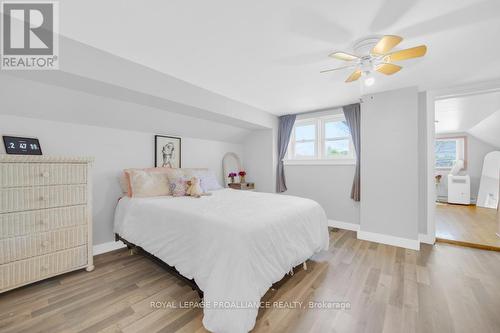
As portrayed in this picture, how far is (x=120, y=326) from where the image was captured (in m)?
1.43

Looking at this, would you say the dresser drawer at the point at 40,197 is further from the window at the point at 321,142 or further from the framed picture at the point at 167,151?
the window at the point at 321,142

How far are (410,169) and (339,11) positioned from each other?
241 cm

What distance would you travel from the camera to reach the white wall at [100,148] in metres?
2.21

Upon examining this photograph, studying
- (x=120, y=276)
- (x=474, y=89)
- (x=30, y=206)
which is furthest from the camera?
(x=474, y=89)

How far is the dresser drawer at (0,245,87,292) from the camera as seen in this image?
1.71m

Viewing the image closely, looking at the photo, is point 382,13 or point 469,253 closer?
point 382,13

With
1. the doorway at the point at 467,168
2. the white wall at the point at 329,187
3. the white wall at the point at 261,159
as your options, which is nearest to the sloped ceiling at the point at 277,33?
the doorway at the point at 467,168

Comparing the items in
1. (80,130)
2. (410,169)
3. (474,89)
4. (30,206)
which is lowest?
(30,206)

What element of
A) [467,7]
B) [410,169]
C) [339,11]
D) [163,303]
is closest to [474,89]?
Answer: [410,169]

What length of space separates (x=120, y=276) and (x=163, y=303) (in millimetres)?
731

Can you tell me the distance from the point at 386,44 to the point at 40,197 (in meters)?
3.24

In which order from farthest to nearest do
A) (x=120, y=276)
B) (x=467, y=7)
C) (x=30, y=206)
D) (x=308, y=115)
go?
(x=308, y=115) < (x=120, y=276) < (x=30, y=206) < (x=467, y=7)

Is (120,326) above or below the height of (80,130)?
below

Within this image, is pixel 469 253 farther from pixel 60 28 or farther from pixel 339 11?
pixel 60 28
